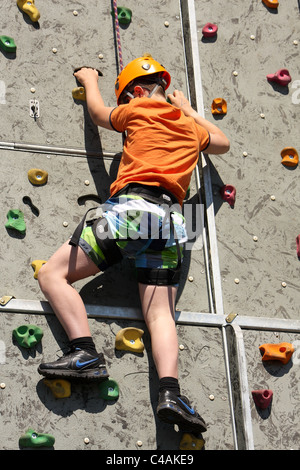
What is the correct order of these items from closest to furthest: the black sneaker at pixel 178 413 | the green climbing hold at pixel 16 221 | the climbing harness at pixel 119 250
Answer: the black sneaker at pixel 178 413 < the climbing harness at pixel 119 250 < the green climbing hold at pixel 16 221

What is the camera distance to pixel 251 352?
3.71 metres

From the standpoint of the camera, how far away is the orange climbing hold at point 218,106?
424 cm

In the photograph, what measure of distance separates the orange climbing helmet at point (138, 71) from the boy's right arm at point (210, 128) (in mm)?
113

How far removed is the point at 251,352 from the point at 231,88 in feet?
4.92

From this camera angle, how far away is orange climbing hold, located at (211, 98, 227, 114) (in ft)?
13.9

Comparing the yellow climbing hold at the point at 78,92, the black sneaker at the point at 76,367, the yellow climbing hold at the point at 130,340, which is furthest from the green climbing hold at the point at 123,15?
the black sneaker at the point at 76,367

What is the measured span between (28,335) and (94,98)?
4.05 feet

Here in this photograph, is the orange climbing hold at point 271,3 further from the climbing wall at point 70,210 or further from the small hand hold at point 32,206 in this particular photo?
the small hand hold at point 32,206

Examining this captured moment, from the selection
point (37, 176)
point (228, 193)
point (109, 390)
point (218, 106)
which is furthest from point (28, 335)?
point (218, 106)

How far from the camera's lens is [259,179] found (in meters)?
4.18

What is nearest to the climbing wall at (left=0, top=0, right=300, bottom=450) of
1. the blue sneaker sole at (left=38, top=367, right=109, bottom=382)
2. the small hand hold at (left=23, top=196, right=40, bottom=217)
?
the small hand hold at (left=23, top=196, right=40, bottom=217)

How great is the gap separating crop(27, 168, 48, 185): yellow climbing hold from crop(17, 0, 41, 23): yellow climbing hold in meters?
0.89

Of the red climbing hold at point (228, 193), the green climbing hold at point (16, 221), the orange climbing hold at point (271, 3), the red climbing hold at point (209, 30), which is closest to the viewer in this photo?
the green climbing hold at point (16, 221)
